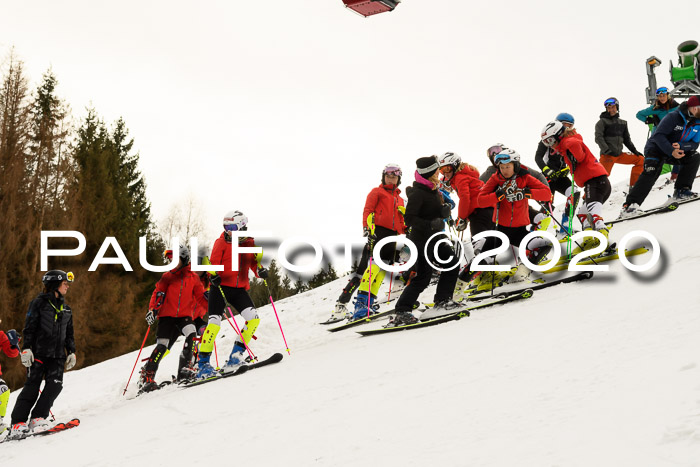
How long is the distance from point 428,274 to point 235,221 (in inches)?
103

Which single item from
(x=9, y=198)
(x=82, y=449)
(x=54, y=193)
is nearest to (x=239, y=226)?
(x=82, y=449)

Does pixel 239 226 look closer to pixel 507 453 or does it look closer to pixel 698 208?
pixel 507 453

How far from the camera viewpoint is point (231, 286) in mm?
7969

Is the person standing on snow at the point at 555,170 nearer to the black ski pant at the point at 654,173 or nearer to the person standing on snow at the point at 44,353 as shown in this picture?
the black ski pant at the point at 654,173

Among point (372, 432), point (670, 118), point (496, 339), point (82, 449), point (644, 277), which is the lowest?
point (82, 449)

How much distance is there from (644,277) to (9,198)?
715 inches

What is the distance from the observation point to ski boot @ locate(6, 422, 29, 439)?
693cm

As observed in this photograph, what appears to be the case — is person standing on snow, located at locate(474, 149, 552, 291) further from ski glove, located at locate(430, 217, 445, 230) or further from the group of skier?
ski glove, located at locate(430, 217, 445, 230)

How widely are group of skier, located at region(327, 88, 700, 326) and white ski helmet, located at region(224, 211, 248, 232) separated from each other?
185cm

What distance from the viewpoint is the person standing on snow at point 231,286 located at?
782cm

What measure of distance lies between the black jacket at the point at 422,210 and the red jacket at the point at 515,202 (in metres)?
0.64

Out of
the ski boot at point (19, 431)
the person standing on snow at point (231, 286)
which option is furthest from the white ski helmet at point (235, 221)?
the ski boot at point (19, 431)

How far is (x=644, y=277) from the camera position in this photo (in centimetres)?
641

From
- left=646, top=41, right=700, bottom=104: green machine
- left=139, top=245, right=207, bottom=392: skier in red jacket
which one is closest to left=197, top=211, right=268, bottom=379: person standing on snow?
left=139, top=245, right=207, bottom=392: skier in red jacket
